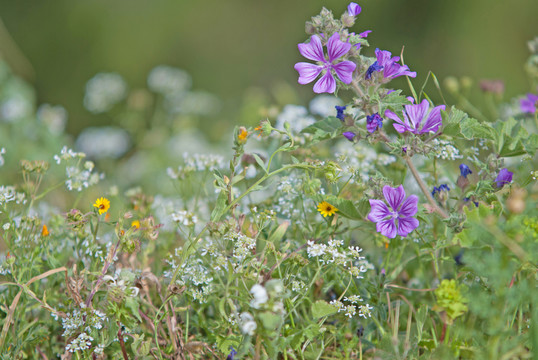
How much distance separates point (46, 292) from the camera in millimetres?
1090

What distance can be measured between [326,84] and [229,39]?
351 centimetres

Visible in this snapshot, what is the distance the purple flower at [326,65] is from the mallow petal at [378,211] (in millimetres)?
227

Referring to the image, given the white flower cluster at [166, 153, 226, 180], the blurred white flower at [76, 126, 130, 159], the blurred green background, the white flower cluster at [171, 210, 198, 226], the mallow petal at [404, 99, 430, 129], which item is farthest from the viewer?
the blurred green background

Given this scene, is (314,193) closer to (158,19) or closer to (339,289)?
(339,289)

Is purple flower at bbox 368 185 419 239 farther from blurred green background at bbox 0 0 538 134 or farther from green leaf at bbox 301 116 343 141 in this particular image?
blurred green background at bbox 0 0 538 134

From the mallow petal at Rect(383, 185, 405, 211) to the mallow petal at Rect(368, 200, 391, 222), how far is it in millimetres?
14

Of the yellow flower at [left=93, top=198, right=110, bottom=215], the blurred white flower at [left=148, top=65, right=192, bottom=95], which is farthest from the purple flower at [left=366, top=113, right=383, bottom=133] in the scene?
the blurred white flower at [left=148, top=65, right=192, bottom=95]

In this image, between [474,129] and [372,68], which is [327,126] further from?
[474,129]

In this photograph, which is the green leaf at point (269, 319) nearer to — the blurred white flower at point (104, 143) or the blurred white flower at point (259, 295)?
the blurred white flower at point (259, 295)

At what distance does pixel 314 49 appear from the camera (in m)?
1.02

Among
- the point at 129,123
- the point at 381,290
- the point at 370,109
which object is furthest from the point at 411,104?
the point at 129,123

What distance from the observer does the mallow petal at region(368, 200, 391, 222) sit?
3.23ft

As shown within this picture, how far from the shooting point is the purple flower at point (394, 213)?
98 cm

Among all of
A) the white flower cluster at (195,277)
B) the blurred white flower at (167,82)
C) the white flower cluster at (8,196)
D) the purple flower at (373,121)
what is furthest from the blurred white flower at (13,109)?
the purple flower at (373,121)
